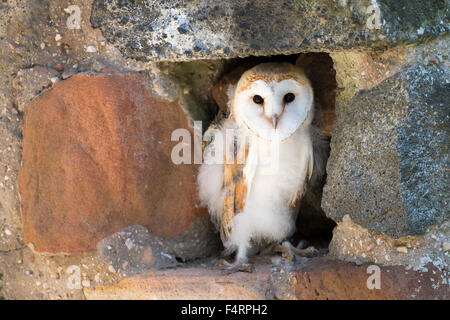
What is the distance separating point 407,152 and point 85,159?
3.09ft

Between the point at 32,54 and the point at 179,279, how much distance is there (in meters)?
0.83

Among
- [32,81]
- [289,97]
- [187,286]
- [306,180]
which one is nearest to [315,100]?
[289,97]

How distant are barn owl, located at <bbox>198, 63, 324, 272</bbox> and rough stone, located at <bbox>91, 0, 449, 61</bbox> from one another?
1.06 feet

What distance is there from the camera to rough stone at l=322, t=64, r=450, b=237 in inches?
56.4

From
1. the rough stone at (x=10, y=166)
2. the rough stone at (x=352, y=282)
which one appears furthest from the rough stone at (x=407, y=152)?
the rough stone at (x=10, y=166)

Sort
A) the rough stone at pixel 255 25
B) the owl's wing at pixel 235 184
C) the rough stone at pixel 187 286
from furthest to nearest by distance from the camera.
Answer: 1. the owl's wing at pixel 235 184
2. the rough stone at pixel 187 286
3. the rough stone at pixel 255 25

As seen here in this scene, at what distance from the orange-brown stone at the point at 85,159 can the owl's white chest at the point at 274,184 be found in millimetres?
377

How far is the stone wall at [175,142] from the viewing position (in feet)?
4.72

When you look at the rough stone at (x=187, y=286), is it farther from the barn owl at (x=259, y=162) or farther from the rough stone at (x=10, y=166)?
the rough stone at (x=10, y=166)

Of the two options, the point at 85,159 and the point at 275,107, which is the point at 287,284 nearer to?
the point at 275,107

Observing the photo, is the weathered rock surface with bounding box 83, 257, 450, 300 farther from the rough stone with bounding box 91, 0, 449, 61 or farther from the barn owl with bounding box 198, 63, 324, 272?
the rough stone with bounding box 91, 0, 449, 61

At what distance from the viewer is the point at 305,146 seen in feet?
6.32

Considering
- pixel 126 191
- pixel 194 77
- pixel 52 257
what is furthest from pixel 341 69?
pixel 52 257

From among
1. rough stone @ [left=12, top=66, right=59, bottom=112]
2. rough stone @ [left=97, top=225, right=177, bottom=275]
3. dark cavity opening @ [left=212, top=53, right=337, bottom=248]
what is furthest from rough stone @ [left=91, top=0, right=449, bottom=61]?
rough stone @ [left=97, top=225, right=177, bottom=275]
